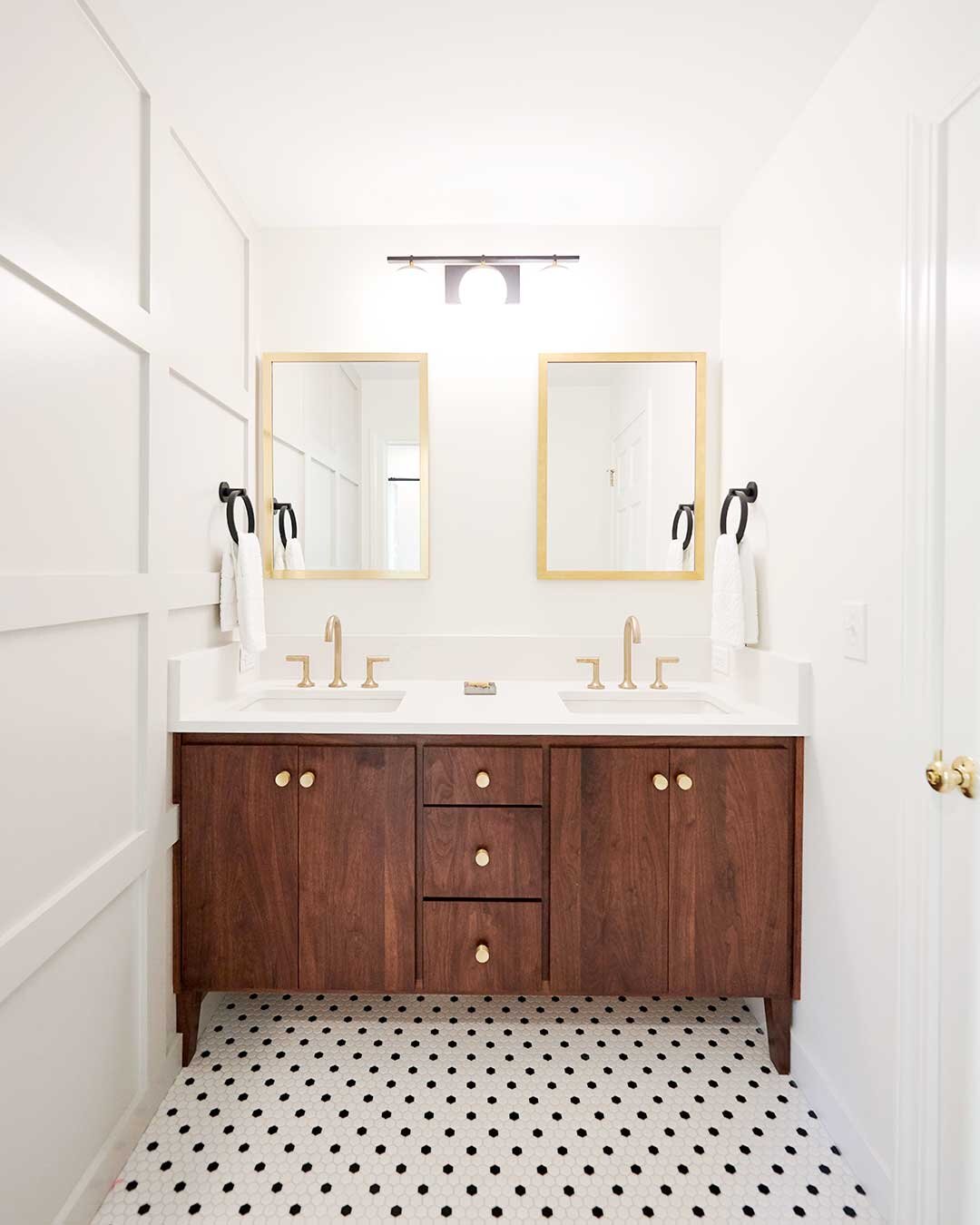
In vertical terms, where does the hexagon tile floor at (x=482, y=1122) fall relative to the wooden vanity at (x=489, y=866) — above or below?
below

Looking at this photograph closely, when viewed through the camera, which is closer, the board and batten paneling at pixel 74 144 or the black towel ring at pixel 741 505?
the board and batten paneling at pixel 74 144

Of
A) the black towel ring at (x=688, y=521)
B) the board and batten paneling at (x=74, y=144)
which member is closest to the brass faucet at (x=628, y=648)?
the black towel ring at (x=688, y=521)

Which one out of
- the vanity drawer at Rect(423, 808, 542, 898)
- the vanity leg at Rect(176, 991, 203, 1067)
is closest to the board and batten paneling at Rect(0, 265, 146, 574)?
the vanity drawer at Rect(423, 808, 542, 898)

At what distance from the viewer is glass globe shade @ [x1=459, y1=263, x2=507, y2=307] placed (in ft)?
7.05

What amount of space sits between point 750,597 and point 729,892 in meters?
0.80

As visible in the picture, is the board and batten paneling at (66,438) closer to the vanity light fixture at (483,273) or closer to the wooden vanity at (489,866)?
the wooden vanity at (489,866)

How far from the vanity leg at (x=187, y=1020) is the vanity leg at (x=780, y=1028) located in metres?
1.46

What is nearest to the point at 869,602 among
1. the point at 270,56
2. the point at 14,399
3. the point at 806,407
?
the point at 806,407

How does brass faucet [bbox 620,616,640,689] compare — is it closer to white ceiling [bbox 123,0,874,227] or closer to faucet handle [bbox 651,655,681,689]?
faucet handle [bbox 651,655,681,689]

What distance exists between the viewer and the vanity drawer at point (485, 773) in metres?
1.69

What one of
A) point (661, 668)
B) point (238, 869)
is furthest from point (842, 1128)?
point (238, 869)

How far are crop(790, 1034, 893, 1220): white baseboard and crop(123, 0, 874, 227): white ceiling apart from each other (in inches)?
92.6

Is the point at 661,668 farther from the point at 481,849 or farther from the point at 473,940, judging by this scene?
the point at 473,940

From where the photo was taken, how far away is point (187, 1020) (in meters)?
1.70
